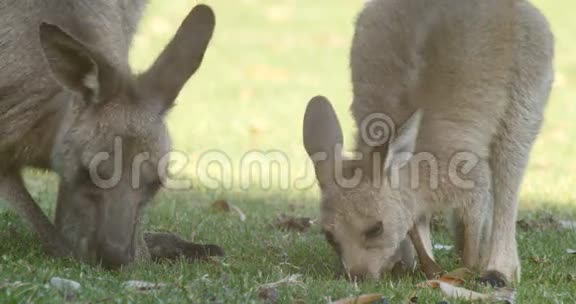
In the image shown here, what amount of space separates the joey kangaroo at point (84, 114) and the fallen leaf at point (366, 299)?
969 mm

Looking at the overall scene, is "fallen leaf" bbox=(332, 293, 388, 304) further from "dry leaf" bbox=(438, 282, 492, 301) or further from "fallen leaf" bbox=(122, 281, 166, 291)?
"fallen leaf" bbox=(122, 281, 166, 291)

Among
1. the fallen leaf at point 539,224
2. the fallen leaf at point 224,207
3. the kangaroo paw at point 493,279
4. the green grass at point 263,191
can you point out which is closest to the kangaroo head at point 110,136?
the green grass at point 263,191

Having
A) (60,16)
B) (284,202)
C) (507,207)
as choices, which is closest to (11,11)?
(60,16)

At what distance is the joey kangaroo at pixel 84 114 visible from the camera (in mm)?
4375

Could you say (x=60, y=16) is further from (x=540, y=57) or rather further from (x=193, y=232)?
(x=540, y=57)

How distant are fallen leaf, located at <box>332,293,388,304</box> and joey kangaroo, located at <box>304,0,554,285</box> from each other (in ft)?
2.40

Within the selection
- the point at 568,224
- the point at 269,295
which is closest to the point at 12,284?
the point at 269,295

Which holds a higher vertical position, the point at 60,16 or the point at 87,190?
the point at 60,16

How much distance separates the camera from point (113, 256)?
171 inches

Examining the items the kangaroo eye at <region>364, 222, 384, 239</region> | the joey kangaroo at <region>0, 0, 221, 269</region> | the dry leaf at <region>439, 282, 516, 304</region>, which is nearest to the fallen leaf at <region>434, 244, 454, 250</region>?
the kangaroo eye at <region>364, 222, 384, 239</region>

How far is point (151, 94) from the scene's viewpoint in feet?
15.1

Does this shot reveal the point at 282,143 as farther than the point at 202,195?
Yes

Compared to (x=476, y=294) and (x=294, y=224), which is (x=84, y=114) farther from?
(x=294, y=224)

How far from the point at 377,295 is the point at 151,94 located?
1.34m
